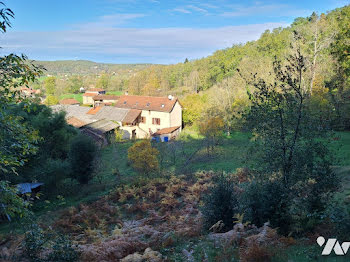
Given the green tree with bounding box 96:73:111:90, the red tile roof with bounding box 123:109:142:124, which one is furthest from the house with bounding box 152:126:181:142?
the green tree with bounding box 96:73:111:90

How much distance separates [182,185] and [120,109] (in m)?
33.9

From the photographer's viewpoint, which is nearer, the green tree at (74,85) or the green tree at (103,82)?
the green tree at (103,82)

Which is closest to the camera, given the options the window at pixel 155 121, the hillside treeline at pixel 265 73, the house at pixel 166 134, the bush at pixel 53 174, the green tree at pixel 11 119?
the green tree at pixel 11 119

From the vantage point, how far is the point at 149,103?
1994 inches

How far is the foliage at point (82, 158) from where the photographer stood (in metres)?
20.3

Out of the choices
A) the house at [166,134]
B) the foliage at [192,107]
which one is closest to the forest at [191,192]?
the house at [166,134]

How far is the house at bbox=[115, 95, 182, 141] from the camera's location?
47406mm

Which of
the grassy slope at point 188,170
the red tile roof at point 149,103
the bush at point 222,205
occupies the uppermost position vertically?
the red tile roof at point 149,103

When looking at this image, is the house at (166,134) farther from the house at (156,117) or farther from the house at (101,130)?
the house at (101,130)

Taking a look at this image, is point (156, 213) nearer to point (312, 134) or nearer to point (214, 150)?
point (312, 134)

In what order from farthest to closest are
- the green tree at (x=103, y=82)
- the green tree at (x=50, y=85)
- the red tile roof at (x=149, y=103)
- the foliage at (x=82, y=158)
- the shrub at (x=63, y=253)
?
1. the green tree at (x=103, y=82)
2. the green tree at (x=50, y=85)
3. the red tile roof at (x=149, y=103)
4. the foliage at (x=82, y=158)
5. the shrub at (x=63, y=253)

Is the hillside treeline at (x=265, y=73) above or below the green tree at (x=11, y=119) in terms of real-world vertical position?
above

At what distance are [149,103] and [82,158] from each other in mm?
30975

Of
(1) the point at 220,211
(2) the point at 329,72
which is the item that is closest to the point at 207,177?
(1) the point at 220,211
